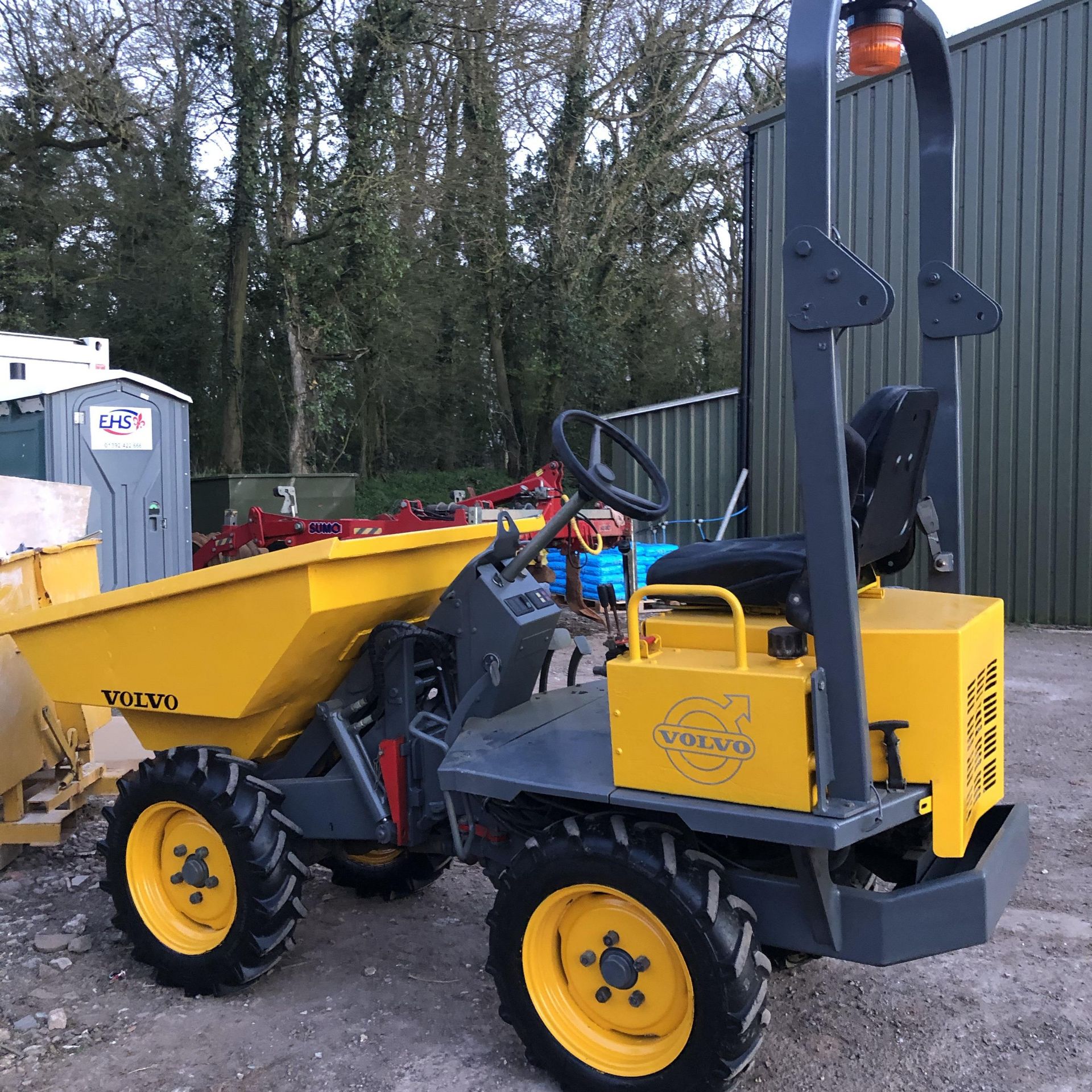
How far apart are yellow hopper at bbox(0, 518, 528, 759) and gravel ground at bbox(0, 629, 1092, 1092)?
805mm

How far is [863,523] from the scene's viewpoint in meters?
2.71

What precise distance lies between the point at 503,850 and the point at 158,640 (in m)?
1.31

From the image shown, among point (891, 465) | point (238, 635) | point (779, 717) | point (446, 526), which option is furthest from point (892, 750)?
point (446, 526)

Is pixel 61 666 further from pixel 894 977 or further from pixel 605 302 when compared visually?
pixel 605 302

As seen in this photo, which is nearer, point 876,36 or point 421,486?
point 876,36

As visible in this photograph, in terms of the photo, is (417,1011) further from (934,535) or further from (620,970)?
(934,535)

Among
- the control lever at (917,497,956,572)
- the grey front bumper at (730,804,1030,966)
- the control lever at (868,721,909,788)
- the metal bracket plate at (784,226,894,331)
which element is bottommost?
the grey front bumper at (730,804,1030,966)

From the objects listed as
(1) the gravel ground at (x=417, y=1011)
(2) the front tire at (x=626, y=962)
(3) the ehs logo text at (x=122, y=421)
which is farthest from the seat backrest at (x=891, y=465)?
(3) the ehs logo text at (x=122, y=421)

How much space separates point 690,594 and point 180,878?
6.55 feet

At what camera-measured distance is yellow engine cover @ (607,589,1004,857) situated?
2508 mm

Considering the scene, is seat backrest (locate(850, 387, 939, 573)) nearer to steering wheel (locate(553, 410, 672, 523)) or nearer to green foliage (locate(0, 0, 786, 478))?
steering wheel (locate(553, 410, 672, 523))

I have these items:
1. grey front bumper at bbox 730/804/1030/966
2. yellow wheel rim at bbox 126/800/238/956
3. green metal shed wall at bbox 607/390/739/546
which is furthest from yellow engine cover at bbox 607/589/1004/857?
green metal shed wall at bbox 607/390/739/546

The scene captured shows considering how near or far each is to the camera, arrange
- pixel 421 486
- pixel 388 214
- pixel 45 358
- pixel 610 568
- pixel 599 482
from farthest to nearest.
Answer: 1. pixel 421 486
2. pixel 388 214
3. pixel 610 568
4. pixel 45 358
5. pixel 599 482

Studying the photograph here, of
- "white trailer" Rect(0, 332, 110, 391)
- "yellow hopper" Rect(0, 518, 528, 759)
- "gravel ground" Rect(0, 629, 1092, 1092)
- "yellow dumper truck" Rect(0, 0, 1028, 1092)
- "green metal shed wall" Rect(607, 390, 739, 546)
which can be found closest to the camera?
"yellow dumper truck" Rect(0, 0, 1028, 1092)
